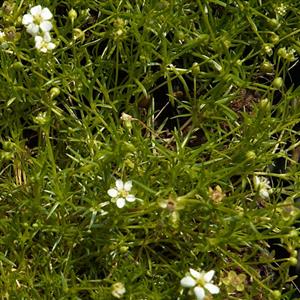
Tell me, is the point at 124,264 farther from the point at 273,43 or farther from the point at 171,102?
the point at 273,43

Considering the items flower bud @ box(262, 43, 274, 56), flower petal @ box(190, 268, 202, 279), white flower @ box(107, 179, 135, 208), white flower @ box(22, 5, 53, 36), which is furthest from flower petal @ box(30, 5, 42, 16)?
flower petal @ box(190, 268, 202, 279)

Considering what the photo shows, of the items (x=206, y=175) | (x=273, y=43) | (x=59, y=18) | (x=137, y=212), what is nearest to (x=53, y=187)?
(x=137, y=212)

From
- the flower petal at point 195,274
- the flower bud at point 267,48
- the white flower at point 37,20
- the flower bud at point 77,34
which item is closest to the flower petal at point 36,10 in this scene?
the white flower at point 37,20

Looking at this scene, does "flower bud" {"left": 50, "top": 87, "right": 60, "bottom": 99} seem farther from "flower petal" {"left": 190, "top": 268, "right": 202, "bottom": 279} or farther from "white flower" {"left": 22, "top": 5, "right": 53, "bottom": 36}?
"flower petal" {"left": 190, "top": 268, "right": 202, "bottom": 279}

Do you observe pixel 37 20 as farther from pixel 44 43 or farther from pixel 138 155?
pixel 138 155

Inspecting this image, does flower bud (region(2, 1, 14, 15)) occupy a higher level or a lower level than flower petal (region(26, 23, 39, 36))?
higher
